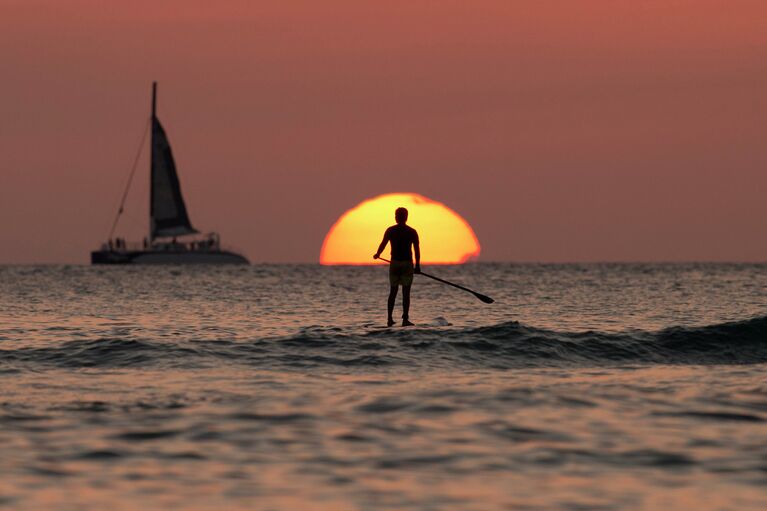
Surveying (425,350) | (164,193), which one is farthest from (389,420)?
(164,193)

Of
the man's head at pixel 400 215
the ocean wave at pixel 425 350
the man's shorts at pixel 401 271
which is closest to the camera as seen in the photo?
the ocean wave at pixel 425 350

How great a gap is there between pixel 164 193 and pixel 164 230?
650cm

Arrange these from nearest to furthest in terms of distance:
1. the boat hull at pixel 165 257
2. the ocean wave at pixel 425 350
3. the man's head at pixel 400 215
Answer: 1. the ocean wave at pixel 425 350
2. the man's head at pixel 400 215
3. the boat hull at pixel 165 257

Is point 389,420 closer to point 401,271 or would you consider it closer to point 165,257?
point 401,271

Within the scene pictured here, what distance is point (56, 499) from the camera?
300 inches

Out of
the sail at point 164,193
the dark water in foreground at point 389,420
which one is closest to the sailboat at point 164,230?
the sail at point 164,193

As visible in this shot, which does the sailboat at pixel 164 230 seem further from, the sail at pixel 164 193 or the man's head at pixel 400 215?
the man's head at pixel 400 215

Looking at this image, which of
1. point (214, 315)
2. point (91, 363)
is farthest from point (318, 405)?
point (214, 315)

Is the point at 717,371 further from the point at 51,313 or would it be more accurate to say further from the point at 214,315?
the point at 51,313

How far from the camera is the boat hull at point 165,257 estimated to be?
122062 millimetres

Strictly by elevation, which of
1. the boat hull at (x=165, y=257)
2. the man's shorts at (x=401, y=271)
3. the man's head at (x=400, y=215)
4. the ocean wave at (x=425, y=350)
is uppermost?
the man's head at (x=400, y=215)

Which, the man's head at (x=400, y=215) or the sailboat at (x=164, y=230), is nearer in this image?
the man's head at (x=400, y=215)

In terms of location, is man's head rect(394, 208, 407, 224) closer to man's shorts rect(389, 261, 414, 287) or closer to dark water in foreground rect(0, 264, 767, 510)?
man's shorts rect(389, 261, 414, 287)

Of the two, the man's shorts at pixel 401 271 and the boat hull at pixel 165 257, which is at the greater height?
the man's shorts at pixel 401 271
